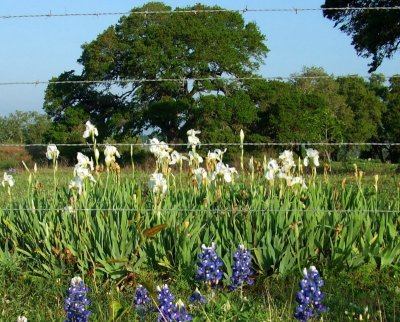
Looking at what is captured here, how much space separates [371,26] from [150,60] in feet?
42.4

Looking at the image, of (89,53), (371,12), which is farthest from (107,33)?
(371,12)

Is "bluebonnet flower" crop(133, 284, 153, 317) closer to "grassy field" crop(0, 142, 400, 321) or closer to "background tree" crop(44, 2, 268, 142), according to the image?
"grassy field" crop(0, 142, 400, 321)

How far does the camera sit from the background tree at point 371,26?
16469mm

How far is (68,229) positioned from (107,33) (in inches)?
1043

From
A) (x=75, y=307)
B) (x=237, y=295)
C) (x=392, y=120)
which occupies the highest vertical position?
(x=392, y=120)

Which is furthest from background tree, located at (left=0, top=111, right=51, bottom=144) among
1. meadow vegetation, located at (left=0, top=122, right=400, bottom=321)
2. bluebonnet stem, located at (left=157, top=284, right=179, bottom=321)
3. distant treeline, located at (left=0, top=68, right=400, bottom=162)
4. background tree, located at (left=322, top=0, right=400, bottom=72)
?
bluebonnet stem, located at (left=157, top=284, right=179, bottom=321)

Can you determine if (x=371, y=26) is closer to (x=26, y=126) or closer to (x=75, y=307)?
(x=75, y=307)

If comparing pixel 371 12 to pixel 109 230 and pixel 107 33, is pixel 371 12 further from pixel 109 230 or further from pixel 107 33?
pixel 107 33

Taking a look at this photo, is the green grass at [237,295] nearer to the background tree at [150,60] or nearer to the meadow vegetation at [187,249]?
the meadow vegetation at [187,249]

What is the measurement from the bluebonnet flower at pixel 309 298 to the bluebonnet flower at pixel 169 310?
50 cm

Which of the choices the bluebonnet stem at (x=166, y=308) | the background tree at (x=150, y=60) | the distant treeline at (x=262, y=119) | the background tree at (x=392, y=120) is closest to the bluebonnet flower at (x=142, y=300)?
the bluebonnet stem at (x=166, y=308)

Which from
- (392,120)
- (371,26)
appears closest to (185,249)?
(371,26)

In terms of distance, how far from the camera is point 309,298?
290cm

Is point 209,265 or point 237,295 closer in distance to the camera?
point 209,265
